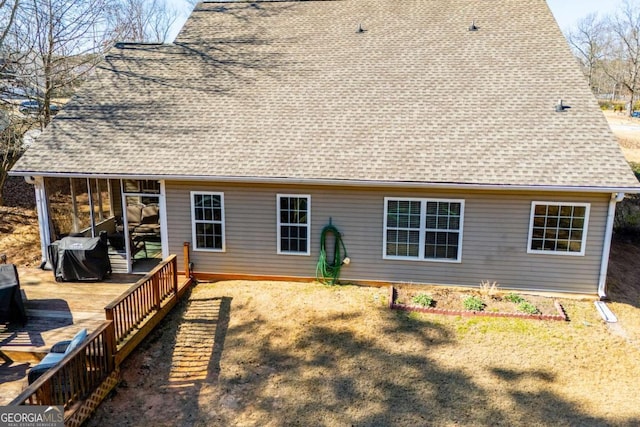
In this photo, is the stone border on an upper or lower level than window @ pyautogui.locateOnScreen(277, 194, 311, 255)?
lower

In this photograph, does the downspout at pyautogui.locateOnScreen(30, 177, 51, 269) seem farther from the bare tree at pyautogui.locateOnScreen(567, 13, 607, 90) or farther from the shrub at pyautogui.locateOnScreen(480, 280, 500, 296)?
the bare tree at pyautogui.locateOnScreen(567, 13, 607, 90)

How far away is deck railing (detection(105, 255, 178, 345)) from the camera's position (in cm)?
727

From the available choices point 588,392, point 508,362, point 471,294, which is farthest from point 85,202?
point 588,392

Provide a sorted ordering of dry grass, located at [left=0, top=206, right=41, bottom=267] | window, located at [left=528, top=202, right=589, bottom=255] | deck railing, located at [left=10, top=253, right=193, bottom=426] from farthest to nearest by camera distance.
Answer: dry grass, located at [left=0, top=206, right=41, bottom=267], window, located at [left=528, top=202, right=589, bottom=255], deck railing, located at [left=10, top=253, right=193, bottom=426]

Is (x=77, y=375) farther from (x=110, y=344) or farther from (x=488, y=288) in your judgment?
(x=488, y=288)

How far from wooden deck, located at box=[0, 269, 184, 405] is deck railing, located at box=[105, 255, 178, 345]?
83cm

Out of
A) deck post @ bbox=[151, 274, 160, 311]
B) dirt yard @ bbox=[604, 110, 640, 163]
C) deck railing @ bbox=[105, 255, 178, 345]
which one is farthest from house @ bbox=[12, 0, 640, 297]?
dirt yard @ bbox=[604, 110, 640, 163]

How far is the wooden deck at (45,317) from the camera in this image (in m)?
7.23

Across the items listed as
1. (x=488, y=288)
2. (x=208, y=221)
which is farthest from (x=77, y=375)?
(x=488, y=288)

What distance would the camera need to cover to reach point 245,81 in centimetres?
1234

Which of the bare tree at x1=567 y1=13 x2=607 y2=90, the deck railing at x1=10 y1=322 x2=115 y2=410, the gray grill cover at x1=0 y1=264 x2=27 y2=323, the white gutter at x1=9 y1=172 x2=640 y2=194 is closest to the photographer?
the deck railing at x1=10 y1=322 x2=115 y2=410

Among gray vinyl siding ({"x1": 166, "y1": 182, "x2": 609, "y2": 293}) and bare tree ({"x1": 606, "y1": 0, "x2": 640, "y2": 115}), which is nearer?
gray vinyl siding ({"x1": 166, "y1": 182, "x2": 609, "y2": 293})

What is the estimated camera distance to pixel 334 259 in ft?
33.2

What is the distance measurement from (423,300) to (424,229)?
153 cm
